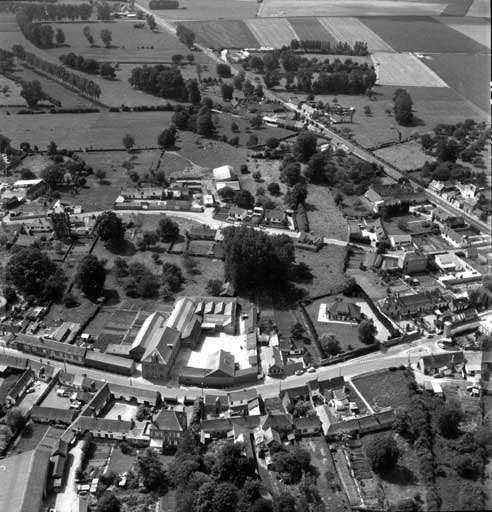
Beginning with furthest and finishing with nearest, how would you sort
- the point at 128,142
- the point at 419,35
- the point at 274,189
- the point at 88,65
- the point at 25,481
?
the point at 419,35 < the point at 88,65 < the point at 128,142 < the point at 274,189 < the point at 25,481

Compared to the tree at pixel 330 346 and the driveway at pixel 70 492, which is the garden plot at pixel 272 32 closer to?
the tree at pixel 330 346

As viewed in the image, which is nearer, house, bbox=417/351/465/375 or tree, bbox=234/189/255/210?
house, bbox=417/351/465/375

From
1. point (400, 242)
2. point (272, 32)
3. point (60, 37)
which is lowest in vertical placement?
point (400, 242)

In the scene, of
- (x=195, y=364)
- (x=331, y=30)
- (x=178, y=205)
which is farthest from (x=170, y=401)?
(x=331, y=30)

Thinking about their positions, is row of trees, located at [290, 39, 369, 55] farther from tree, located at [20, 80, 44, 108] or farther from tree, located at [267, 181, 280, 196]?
tree, located at [267, 181, 280, 196]

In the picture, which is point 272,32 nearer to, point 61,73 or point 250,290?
point 61,73

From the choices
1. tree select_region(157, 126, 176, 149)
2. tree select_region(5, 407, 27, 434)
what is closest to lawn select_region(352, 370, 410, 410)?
tree select_region(5, 407, 27, 434)

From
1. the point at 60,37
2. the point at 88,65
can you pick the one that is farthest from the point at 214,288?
the point at 60,37

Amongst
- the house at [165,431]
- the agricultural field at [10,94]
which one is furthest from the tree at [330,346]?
the agricultural field at [10,94]
